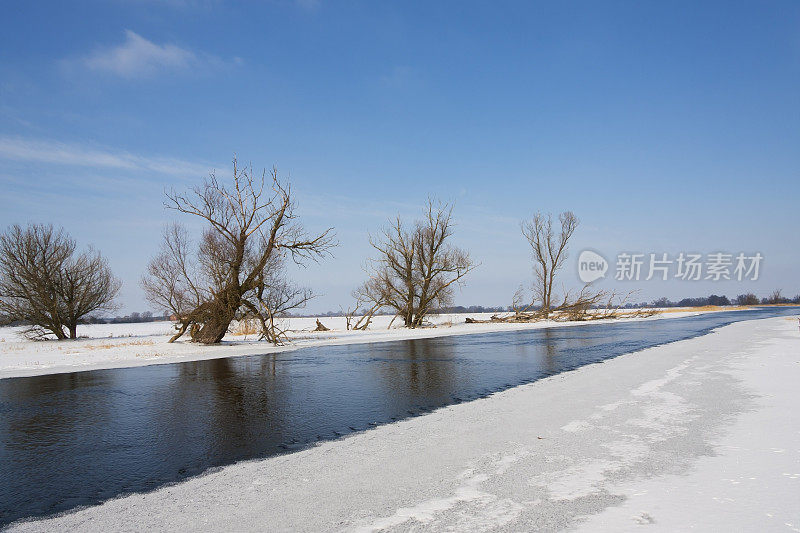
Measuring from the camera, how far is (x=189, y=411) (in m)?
8.03

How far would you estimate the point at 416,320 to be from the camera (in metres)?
36.9

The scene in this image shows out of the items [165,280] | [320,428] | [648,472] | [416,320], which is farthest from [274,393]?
[416,320]

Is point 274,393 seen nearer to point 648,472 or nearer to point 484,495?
point 484,495

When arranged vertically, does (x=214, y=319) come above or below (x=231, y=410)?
above

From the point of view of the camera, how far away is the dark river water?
4.92m

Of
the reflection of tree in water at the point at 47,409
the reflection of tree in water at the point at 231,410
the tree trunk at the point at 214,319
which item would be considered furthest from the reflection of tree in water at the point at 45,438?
the tree trunk at the point at 214,319

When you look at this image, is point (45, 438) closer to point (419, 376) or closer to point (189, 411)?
point (189, 411)

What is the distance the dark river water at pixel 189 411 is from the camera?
4.92 meters

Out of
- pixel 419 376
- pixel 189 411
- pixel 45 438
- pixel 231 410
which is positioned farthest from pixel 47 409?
pixel 419 376

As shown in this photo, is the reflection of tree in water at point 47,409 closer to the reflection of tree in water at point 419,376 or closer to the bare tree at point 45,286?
the reflection of tree in water at point 419,376

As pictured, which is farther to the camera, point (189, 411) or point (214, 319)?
point (214, 319)

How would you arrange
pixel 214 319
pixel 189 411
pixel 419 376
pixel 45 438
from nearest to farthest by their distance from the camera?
1. pixel 45 438
2. pixel 189 411
3. pixel 419 376
4. pixel 214 319

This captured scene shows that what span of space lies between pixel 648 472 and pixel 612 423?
2.04 meters

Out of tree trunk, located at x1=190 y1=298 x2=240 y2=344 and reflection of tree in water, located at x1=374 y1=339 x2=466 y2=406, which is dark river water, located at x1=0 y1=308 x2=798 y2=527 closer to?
reflection of tree in water, located at x1=374 y1=339 x2=466 y2=406
